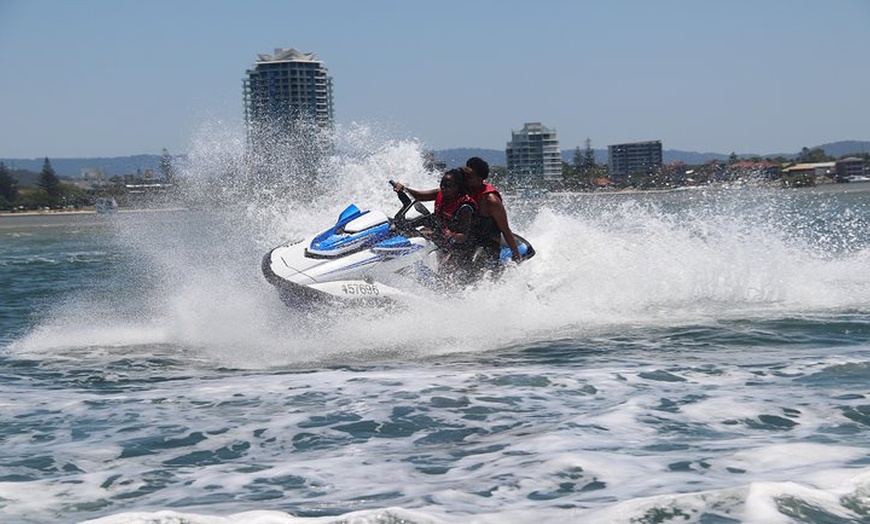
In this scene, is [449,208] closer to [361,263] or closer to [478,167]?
[478,167]

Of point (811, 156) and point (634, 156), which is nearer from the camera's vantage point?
point (634, 156)

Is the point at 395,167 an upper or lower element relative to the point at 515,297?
upper

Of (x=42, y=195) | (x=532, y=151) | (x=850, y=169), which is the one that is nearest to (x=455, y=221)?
(x=532, y=151)

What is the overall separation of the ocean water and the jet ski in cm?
19

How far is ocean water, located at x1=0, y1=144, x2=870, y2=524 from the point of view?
4.95 meters

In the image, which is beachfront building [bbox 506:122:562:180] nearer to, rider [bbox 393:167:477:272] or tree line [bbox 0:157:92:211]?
tree line [bbox 0:157:92:211]

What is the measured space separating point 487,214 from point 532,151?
3594 inches

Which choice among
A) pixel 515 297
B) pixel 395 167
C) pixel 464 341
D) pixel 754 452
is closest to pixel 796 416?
pixel 754 452

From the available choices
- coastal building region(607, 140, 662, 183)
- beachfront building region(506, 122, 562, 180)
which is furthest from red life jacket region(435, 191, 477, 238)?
coastal building region(607, 140, 662, 183)

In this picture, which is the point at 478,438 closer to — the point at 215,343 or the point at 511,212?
the point at 215,343

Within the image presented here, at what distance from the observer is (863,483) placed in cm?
480

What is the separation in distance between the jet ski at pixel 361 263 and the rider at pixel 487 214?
1.45ft

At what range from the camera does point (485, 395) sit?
23.5 ft

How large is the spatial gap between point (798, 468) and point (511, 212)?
15.7 meters
